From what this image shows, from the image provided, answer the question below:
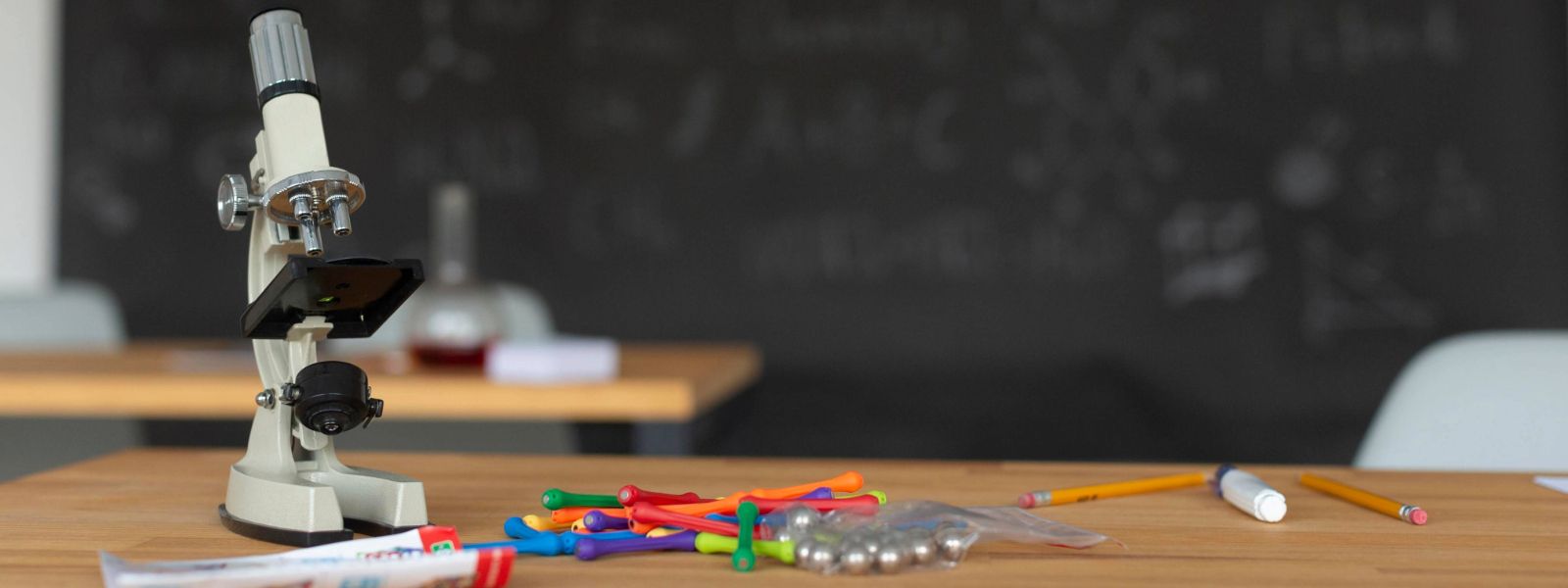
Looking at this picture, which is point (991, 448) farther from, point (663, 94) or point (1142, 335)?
point (663, 94)

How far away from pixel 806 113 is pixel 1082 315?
855 mm

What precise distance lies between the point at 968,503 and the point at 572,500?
27 cm

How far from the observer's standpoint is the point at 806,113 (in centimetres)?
317

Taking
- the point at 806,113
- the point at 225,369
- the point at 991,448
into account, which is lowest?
the point at 991,448

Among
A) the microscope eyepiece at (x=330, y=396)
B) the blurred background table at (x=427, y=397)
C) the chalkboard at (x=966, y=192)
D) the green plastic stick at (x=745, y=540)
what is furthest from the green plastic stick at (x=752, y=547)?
the chalkboard at (x=966, y=192)

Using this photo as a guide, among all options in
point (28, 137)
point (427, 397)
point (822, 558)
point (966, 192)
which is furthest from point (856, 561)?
point (28, 137)

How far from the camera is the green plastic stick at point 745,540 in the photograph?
2.11ft

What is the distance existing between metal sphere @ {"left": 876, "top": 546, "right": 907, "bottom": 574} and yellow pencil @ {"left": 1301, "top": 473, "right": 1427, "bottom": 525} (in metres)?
0.36

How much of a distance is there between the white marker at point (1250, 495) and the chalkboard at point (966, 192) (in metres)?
2.05

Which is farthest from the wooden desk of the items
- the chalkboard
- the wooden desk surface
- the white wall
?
the white wall

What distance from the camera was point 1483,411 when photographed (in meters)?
1.22

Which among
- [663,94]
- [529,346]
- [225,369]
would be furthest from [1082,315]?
[225,369]

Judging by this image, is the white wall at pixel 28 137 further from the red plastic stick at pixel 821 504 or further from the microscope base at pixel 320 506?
the red plastic stick at pixel 821 504

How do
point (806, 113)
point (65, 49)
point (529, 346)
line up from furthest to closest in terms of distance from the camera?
1. point (65, 49)
2. point (806, 113)
3. point (529, 346)
